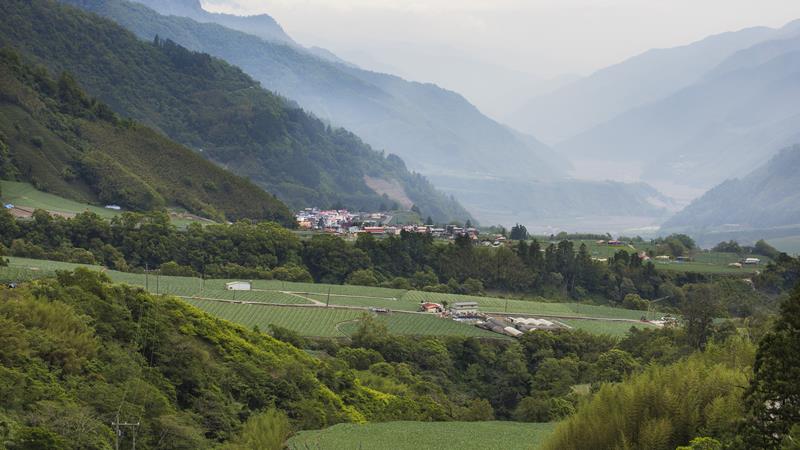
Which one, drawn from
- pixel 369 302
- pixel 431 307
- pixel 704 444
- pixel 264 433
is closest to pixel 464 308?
pixel 431 307

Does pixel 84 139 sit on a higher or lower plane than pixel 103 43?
lower

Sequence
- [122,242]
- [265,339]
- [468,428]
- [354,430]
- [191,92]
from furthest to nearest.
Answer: [191,92] < [122,242] < [265,339] < [468,428] < [354,430]

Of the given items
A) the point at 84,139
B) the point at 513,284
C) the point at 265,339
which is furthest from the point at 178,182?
the point at 265,339

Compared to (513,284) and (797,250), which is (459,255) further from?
(797,250)

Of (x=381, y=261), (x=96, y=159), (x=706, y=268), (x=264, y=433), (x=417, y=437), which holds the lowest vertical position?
(x=417, y=437)

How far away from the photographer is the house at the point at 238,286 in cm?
6659

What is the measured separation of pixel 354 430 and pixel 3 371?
35.0ft

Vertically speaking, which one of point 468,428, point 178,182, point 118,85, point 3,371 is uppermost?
point 118,85

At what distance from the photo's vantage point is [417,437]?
3025cm

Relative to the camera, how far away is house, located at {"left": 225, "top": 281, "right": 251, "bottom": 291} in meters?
66.6

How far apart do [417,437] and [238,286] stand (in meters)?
39.9

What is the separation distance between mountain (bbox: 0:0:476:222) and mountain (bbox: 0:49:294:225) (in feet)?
140

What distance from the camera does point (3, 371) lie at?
25.0m

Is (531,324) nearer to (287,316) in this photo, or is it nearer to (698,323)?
(698,323)
